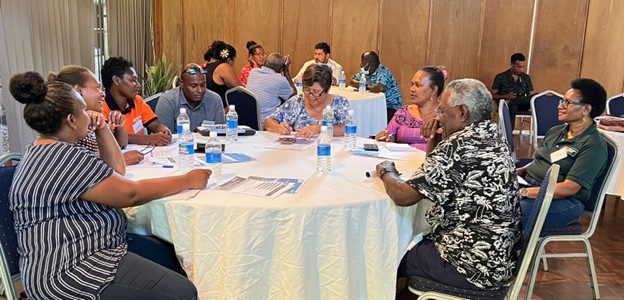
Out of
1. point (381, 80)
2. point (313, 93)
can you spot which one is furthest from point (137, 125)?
point (381, 80)

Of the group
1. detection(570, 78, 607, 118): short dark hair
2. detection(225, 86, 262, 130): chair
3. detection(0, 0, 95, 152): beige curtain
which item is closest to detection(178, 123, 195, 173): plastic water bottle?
detection(225, 86, 262, 130): chair

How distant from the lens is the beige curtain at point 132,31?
636 centimetres

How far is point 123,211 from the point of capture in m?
2.04

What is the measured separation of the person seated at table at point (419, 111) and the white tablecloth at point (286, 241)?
146 centimetres

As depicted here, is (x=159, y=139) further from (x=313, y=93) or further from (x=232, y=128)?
(x=313, y=93)

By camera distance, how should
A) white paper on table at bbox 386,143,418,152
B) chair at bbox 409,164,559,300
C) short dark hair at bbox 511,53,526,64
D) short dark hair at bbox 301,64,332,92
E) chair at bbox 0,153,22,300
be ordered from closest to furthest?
1. chair at bbox 0,153,22,300
2. chair at bbox 409,164,559,300
3. white paper on table at bbox 386,143,418,152
4. short dark hair at bbox 301,64,332,92
5. short dark hair at bbox 511,53,526,64

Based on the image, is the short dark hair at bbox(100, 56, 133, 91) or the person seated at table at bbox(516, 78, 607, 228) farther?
the short dark hair at bbox(100, 56, 133, 91)

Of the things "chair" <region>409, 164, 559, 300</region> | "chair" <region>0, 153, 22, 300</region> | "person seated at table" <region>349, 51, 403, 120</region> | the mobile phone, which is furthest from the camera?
"person seated at table" <region>349, 51, 403, 120</region>

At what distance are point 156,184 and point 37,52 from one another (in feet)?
11.2

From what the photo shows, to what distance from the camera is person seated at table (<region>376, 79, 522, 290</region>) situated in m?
1.93

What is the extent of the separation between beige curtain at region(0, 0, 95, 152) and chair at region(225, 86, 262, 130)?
179cm

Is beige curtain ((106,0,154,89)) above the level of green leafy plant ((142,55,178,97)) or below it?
above

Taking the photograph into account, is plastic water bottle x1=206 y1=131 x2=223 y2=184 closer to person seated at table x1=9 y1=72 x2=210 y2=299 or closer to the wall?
person seated at table x1=9 y1=72 x2=210 y2=299

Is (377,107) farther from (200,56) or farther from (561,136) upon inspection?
(200,56)
